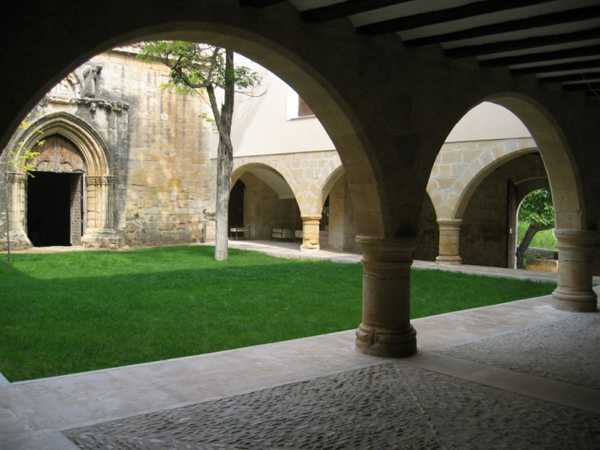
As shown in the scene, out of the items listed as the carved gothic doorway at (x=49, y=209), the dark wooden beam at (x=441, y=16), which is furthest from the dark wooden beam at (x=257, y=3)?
the carved gothic doorway at (x=49, y=209)

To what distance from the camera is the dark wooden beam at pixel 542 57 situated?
5168 millimetres

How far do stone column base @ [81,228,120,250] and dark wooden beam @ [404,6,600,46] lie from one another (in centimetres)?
1134

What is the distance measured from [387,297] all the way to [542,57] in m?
2.49

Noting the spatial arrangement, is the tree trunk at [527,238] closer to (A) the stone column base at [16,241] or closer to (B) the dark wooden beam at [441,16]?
(A) the stone column base at [16,241]

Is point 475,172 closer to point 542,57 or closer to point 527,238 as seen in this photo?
point 542,57

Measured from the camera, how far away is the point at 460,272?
36.1 ft

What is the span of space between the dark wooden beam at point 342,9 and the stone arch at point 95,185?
11.4 m

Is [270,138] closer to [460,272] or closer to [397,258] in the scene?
[460,272]

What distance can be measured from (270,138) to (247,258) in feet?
11.6

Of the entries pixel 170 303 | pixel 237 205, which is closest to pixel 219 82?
pixel 170 303

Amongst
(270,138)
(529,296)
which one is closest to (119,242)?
(270,138)

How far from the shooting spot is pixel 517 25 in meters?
4.36

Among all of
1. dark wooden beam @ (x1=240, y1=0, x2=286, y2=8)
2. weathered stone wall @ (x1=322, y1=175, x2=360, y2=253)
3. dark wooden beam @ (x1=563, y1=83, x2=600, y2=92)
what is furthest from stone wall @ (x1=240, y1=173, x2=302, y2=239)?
dark wooden beam @ (x1=240, y1=0, x2=286, y2=8)

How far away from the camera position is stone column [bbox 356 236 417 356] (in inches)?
187
